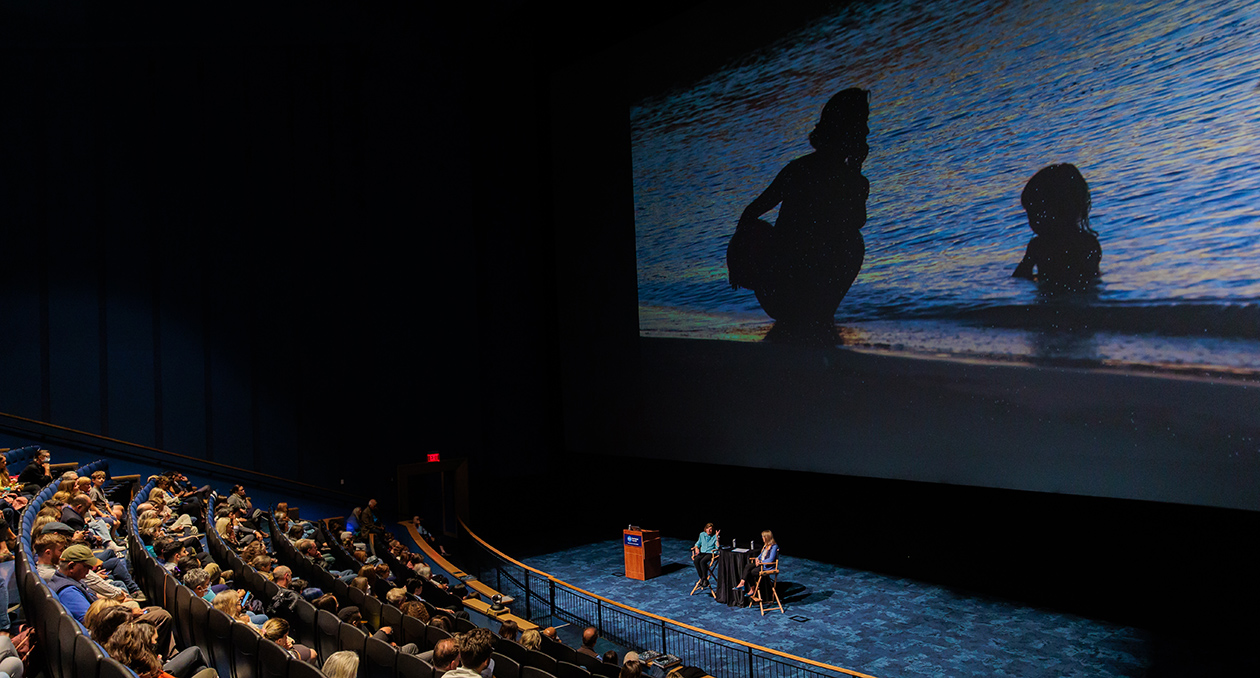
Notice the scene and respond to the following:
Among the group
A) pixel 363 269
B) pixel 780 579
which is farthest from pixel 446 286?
pixel 780 579

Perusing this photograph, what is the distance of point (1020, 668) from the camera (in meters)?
8.30

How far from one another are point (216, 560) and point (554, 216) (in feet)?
32.5

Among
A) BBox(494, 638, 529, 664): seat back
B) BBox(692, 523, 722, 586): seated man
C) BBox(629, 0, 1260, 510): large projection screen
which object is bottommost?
BBox(692, 523, 722, 586): seated man

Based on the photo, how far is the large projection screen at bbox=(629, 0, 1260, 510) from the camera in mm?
→ 7699

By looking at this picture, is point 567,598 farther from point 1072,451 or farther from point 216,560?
point 1072,451

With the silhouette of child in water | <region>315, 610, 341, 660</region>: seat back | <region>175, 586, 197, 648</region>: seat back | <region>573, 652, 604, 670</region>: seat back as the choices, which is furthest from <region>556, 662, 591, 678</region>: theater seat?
the silhouette of child in water

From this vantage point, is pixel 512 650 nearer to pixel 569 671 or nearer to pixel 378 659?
pixel 569 671

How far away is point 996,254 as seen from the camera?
30.3ft

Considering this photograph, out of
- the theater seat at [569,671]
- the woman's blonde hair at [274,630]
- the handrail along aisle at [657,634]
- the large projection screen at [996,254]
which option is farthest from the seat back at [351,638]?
the large projection screen at [996,254]

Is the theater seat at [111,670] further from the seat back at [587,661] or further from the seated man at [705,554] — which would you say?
the seated man at [705,554]

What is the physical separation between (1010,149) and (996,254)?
1.13 meters

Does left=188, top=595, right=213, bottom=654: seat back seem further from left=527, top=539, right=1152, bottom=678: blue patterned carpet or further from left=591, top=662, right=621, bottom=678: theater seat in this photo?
left=527, top=539, right=1152, bottom=678: blue patterned carpet

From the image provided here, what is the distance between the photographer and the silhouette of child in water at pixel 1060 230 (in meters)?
8.46

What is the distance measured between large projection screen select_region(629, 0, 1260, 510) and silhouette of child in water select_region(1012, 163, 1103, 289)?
2 centimetres
